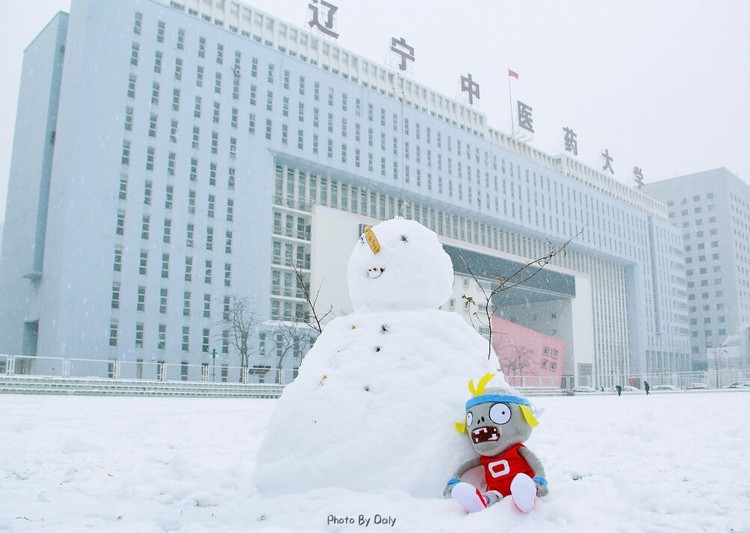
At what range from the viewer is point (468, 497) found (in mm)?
4051

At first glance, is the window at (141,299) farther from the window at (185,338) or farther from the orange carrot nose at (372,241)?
the orange carrot nose at (372,241)

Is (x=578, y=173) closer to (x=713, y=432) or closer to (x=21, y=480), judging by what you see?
(x=713, y=432)

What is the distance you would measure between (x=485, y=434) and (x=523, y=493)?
0.62 meters

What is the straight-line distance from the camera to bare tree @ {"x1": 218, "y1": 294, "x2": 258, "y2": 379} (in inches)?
1556

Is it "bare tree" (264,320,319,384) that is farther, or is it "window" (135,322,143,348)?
"bare tree" (264,320,319,384)

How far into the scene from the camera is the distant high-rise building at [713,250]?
93.1m

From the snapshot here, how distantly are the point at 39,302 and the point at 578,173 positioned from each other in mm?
61058

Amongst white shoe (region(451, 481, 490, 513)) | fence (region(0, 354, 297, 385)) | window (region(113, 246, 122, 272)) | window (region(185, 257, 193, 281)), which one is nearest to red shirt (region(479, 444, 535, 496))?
white shoe (region(451, 481, 490, 513))

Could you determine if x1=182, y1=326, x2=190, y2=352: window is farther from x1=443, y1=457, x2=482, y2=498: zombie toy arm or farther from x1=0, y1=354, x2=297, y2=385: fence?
x1=443, y1=457, x2=482, y2=498: zombie toy arm

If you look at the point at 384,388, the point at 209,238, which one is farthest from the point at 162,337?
the point at 384,388

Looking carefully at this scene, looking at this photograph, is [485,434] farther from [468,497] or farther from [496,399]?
[468,497]

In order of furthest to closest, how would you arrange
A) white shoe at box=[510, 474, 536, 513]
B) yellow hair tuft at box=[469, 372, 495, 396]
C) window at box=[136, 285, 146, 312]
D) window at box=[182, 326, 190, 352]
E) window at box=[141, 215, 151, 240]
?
window at box=[182, 326, 190, 352]
window at box=[141, 215, 151, 240]
window at box=[136, 285, 146, 312]
yellow hair tuft at box=[469, 372, 495, 396]
white shoe at box=[510, 474, 536, 513]

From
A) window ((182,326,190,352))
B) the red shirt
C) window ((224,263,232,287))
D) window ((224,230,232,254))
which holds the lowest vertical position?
the red shirt

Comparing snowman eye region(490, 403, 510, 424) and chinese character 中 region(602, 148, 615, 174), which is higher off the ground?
chinese character 中 region(602, 148, 615, 174)
